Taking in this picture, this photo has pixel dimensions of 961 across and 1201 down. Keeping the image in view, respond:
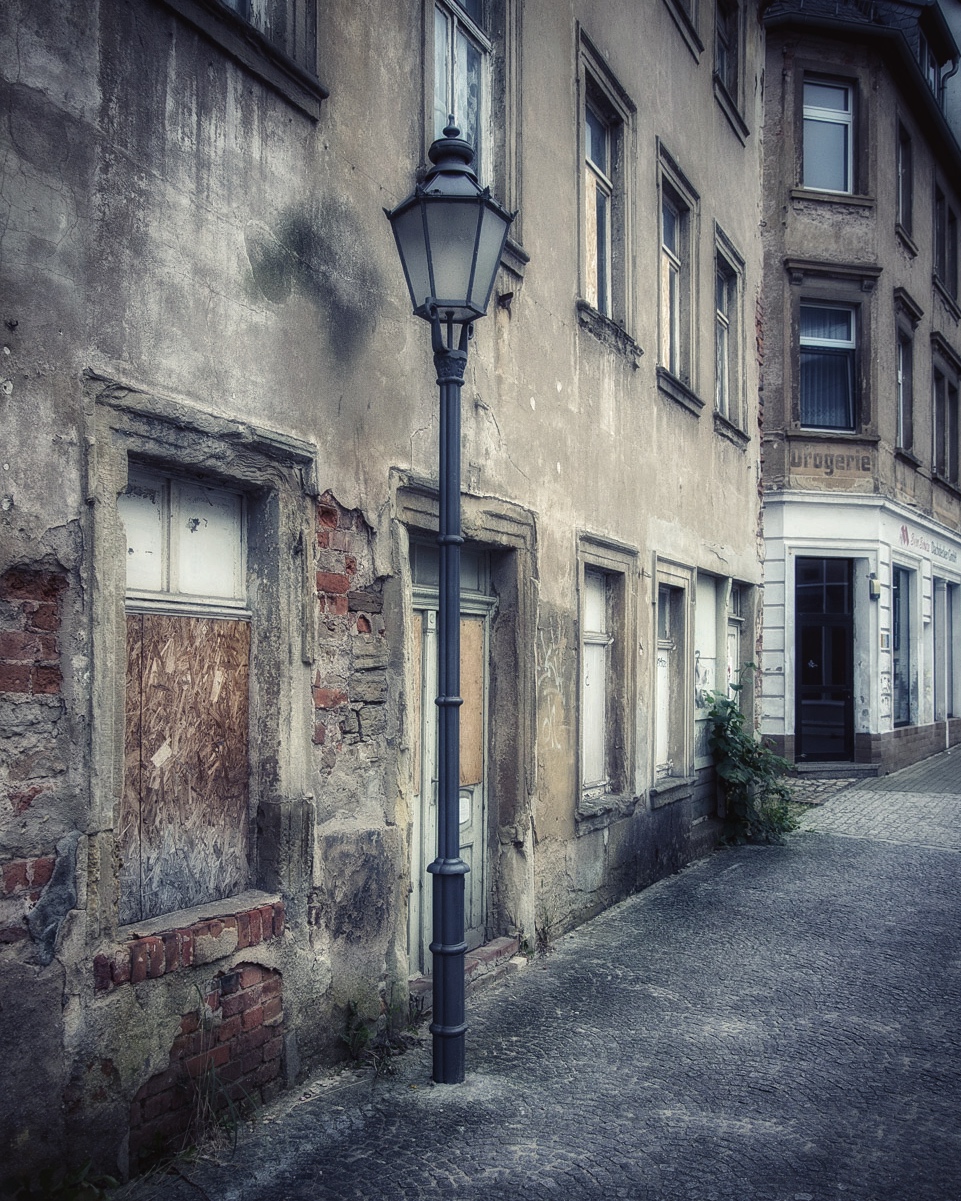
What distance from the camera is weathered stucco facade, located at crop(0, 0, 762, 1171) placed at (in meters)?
3.50

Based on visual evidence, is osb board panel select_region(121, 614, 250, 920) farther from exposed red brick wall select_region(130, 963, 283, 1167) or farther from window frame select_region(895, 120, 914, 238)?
window frame select_region(895, 120, 914, 238)

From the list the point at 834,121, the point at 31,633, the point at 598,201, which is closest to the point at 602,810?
the point at 598,201

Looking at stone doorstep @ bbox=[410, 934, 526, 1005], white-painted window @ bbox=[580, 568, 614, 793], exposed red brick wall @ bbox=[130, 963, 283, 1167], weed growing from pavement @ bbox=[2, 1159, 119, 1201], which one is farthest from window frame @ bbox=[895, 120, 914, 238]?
weed growing from pavement @ bbox=[2, 1159, 119, 1201]

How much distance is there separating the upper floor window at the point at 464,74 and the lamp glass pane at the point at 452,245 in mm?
1719

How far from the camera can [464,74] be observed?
6461 millimetres

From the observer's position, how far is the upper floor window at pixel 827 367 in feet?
55.7

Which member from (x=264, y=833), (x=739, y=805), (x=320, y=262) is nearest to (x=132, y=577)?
(x=264, y=833)

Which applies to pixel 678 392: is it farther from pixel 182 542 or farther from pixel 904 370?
pixel 904 370

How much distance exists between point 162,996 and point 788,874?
6547 mm

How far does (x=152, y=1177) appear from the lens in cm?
371

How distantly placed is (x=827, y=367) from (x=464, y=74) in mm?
11908

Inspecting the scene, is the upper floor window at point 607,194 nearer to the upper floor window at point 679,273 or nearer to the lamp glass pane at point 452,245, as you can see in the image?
the upper floor window at point 679,273

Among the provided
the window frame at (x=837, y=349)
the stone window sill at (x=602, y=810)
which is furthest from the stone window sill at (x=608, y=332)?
the window frame at (x=837, y=349)

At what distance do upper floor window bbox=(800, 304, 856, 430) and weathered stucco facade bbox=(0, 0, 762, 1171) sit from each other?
31.9ft
